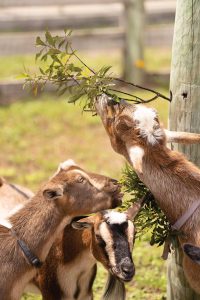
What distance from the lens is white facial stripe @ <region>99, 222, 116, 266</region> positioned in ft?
15.3

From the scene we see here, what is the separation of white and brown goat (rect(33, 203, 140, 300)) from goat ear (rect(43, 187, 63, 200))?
10.1 inches

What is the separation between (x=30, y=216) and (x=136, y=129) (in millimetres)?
990

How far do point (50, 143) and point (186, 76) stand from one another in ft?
16.2

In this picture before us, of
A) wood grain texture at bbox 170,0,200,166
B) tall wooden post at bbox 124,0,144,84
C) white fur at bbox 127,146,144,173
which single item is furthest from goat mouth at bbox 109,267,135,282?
tall wooden post at bbox 124,0,144,84

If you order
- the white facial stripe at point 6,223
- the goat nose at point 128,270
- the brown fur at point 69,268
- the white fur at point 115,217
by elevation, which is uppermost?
the white fur at point 115,217

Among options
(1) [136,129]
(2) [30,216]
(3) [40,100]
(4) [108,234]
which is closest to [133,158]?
(1) [136,129]

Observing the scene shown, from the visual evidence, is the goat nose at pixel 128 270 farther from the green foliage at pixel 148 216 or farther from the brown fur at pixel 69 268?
the brown fur at pixel 69 268

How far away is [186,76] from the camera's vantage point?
4988mm

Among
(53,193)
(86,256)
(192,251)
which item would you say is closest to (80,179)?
(53,193)

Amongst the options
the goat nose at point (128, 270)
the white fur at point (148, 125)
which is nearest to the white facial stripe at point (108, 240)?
the goat nose at point (128, 270)

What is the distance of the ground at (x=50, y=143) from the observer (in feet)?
28.6

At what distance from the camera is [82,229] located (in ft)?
16.7

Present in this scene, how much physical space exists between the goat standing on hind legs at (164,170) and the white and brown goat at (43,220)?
0.43 metres

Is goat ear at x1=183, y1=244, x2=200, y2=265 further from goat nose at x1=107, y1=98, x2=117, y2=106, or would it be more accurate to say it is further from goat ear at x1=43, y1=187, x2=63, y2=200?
goat nose at x1=107, y1=98, x2=117, y2=106
